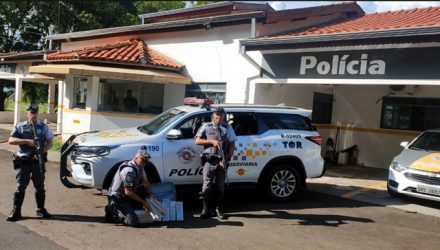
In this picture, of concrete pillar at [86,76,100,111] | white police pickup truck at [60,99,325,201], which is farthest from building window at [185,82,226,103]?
white police pickup truck at [60,99,325,201]

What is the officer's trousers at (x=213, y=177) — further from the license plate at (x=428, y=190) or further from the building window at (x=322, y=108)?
the building window at (x=322, y=108)

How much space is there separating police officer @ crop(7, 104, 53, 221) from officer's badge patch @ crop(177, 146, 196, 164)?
6.77 feet

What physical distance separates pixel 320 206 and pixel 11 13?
23.9m

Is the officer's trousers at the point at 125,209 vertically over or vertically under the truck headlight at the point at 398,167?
under

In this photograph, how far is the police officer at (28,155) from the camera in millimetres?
6469

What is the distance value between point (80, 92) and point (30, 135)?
791 cm

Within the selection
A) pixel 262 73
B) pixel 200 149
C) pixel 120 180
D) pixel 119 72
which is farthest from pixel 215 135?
pixel 119 72

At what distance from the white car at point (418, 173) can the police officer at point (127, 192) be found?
5.01 metres

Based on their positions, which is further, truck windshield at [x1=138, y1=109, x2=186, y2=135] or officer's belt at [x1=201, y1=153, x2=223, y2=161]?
truck windshield at [x1=138, y1=109, x2=186, y2=135]

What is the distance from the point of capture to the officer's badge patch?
24.8ft

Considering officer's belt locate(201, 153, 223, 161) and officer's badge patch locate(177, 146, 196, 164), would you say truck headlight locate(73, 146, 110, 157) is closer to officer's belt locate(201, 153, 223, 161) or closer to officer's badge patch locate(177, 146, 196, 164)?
officer's badge patch locate(177, 146, 196, 164)

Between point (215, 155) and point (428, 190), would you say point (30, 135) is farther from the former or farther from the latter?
point (428, 190)

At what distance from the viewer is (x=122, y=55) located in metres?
13.8

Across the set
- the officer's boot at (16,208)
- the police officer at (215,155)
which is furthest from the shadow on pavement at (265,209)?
the officer's boot at (16,208)
